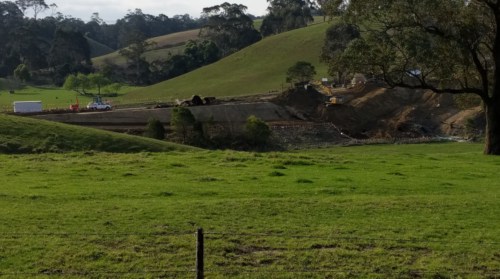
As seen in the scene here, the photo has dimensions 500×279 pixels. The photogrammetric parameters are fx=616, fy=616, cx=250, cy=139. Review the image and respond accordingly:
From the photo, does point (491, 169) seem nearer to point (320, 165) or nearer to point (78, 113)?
point (320, 165)

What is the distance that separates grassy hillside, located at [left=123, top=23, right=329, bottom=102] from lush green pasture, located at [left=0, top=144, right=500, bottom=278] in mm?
74861

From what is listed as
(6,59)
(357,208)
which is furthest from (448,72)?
(6,59)

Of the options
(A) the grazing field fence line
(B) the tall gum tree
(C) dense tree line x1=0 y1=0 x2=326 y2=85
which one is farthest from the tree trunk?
(C) dense tree line x1=0 y1=0 x2=326 y2=85

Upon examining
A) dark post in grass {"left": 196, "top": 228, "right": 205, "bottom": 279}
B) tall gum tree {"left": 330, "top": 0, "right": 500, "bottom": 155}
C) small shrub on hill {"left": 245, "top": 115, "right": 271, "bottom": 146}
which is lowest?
small shrub on hill {"left": 245, "top": 115, "right": 271, "bottom": 146}

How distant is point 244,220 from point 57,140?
18245mm

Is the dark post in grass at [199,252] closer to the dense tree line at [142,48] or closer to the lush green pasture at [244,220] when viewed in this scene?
the lush green pasture at [244,220]

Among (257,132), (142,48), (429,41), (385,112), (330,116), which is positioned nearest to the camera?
(429,41)

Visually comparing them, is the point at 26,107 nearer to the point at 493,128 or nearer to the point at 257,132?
the point at 257,132

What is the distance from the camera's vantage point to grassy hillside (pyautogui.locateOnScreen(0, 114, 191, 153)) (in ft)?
92.2

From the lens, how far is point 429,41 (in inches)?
1226

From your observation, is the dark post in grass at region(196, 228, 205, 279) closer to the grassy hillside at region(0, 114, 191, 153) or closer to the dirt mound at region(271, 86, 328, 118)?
the grassy hillside at region(0, 114, 191, 153)

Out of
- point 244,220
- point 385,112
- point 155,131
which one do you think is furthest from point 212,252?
point 385,112

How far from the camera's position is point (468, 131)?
209 feet

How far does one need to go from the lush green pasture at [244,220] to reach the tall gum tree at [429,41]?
9265 millimetres
